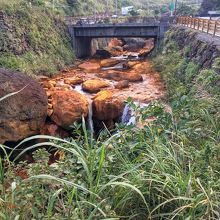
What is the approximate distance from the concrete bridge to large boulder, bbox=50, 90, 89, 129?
555 inches

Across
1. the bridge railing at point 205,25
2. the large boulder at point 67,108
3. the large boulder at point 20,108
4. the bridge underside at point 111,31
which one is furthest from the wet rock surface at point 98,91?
the bridge railing at point 205,25

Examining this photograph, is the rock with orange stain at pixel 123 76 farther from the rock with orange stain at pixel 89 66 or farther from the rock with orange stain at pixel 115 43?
the rock with orange stain at pixel 115 43

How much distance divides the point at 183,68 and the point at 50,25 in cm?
1375

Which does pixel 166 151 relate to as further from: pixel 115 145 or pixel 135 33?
pixel 135 33

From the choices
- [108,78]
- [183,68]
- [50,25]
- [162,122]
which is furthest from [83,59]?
[162,122]

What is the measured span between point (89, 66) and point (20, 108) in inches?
543

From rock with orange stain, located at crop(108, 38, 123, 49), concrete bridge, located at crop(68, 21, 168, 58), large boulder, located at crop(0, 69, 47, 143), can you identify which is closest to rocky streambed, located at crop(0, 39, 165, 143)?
large boulder, located at crop(0, 69, 47, 143)

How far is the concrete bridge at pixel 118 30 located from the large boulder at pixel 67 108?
46.3 ft

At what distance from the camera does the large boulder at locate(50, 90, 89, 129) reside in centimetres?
1303

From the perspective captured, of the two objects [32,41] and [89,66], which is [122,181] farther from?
[89,66]

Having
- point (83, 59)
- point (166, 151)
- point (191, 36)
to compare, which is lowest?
point (83, 59)

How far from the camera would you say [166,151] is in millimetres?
3648

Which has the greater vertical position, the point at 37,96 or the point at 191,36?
the point at 191,36

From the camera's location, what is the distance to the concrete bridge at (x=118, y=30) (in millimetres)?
26266
